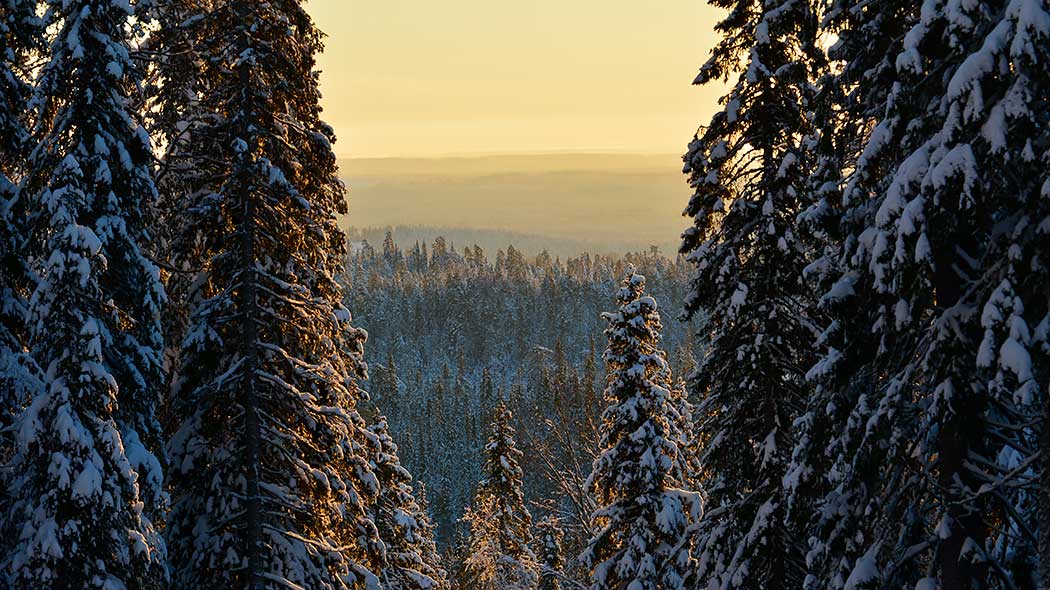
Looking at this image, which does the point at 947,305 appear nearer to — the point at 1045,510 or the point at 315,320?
the point at 1045,510

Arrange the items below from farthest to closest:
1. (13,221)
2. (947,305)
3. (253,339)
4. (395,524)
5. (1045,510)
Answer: (395,524)
(13,221)
(253,339)
(947,305)
(1045,510)

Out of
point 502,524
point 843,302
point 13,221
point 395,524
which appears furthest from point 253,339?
point 502,524

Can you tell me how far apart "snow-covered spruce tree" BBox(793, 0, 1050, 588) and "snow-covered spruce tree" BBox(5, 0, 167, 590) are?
9569 millimetres

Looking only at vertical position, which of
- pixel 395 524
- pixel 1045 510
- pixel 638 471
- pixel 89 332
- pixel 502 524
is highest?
pixel 89 332

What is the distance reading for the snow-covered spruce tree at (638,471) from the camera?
61.7ft

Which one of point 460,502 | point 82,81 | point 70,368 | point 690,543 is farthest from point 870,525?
point 460,502

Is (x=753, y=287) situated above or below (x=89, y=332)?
above

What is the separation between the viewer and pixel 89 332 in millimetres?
11297

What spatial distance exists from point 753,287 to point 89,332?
10210 millimetres

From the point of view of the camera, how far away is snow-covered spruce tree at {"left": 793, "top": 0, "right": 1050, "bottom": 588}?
6480 mm

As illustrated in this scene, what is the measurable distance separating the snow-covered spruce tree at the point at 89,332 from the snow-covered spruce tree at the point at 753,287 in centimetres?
901

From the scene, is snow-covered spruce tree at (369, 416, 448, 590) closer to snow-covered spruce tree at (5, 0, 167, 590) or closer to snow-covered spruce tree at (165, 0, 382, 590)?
snow-covered spruce tree at (165, 0, 382, 590)

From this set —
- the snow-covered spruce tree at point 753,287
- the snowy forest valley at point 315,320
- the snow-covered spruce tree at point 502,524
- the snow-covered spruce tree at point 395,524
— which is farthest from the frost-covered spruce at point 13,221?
the snow-covered spruce tree at point 502,524

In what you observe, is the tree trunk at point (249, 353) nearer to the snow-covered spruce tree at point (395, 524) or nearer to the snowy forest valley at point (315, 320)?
the snowy forest valley at point (315, 320)
